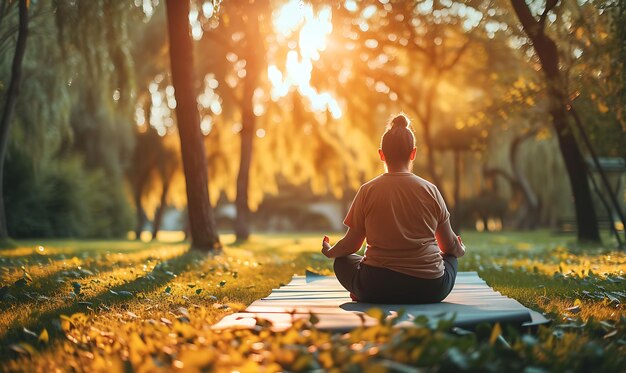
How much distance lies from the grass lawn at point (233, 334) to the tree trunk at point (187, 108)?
3.31m

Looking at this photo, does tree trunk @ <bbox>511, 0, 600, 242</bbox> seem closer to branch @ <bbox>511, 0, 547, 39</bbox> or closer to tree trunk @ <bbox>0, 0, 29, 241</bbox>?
branch @ <bbox>511, 0, 547, 39</bbox>

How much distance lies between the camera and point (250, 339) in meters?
3.31

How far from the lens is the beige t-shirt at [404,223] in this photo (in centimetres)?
455

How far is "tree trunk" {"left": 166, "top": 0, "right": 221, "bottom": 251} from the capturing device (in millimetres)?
10305

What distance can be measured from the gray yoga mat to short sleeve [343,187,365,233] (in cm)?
56

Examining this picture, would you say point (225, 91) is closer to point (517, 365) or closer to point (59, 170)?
point (59, 170)

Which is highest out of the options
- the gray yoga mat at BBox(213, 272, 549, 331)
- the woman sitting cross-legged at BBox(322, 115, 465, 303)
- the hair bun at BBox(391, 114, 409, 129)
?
the hair bun at BBox(391, 114, 409, 129)

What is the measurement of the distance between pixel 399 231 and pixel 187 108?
665 centimetres

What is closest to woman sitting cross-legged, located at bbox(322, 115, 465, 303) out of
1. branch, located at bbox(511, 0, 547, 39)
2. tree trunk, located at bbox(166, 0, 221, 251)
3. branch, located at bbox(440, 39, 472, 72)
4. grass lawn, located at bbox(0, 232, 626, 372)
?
grass lawn, located at bbox(0, 232, 626, 372)

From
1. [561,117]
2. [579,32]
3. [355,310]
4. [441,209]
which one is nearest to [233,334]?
[355,310]

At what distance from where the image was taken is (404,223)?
15.0ft

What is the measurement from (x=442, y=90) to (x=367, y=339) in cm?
1962

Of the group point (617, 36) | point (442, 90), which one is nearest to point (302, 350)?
point (617, 36)

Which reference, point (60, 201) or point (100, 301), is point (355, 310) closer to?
point (100, 301)
